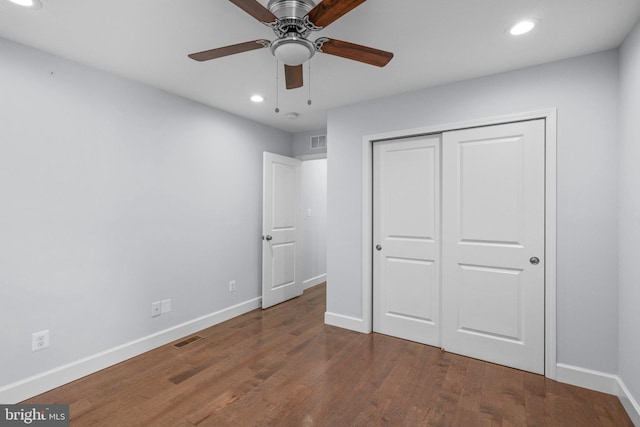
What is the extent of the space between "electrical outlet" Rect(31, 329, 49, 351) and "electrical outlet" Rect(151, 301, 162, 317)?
0.79 m

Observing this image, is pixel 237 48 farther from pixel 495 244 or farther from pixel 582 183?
pixel 582 183

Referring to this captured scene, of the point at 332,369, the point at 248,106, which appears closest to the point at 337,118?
the point at 248,106

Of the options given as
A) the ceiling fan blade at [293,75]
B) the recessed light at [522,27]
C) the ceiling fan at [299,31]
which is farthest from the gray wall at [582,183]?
the ceiling fan blade at [293,75]

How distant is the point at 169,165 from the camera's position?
10.1 ft

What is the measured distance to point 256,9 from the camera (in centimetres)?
140

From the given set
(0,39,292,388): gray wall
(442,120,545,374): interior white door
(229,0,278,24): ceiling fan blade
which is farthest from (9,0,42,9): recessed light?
(442,120,545,374): interior white door

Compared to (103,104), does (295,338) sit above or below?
below

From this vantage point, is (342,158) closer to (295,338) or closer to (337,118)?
(337,118)

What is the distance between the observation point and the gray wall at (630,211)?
189 centimetres

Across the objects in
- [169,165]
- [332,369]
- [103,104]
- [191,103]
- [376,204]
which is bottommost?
[332,369]

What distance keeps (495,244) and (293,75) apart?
7.05 ft

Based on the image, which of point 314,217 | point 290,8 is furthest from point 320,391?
point 314,217

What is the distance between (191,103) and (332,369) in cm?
299

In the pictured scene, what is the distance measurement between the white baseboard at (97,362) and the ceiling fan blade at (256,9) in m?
2.79
